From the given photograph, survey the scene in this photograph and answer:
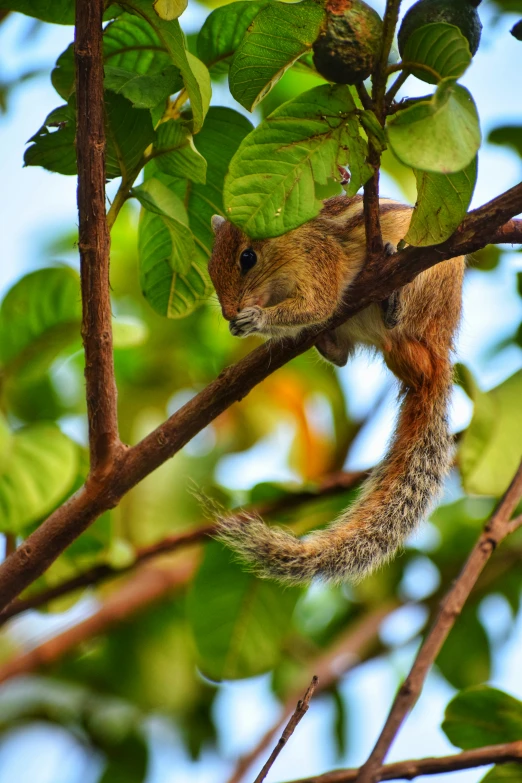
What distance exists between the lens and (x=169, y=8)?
4.65 ft

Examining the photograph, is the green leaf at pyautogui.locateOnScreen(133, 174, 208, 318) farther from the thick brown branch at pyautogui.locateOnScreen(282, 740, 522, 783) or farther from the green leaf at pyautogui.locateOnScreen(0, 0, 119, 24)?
the thick brown branch at pyautogui.locateOnScreen(282, 740, 522, 783)

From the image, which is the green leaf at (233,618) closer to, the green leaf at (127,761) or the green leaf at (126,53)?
the green leaf at (127,761)

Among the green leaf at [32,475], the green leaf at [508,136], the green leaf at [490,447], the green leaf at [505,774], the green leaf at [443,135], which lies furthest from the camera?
the green leaf at [508,136]

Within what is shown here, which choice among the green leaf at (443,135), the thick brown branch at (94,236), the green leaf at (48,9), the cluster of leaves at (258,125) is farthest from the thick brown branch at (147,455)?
the green leaf at (48,9)

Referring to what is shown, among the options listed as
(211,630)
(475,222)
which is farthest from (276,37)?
(211,630)

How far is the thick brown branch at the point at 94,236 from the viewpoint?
1.39 m

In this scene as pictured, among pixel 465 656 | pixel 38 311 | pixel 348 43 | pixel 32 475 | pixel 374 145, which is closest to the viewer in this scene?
pixel 348 43

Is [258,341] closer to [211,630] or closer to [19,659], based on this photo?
[211,630]

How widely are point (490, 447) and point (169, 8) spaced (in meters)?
1.44

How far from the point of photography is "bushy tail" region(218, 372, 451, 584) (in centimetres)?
199

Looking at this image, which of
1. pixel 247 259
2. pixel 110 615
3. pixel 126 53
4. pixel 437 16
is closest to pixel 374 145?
pixel 437 16

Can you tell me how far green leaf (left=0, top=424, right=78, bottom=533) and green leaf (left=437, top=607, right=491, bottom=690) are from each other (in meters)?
1.49

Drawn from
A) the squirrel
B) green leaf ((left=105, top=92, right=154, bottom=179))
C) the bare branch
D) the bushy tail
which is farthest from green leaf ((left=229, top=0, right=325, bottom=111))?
the bare branch

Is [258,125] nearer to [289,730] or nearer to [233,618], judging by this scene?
[289,730]
